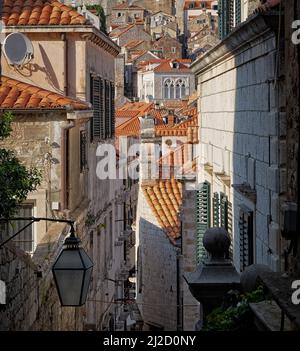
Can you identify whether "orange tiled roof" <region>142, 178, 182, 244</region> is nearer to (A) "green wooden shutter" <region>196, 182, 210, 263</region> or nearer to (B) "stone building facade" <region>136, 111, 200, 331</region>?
(B) "stone building facade" <region>136, 111, 200, 331</region>

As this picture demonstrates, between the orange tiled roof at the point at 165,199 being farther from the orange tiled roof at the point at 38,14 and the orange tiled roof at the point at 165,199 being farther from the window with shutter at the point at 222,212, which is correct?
the window with shutter at the point at 222,212

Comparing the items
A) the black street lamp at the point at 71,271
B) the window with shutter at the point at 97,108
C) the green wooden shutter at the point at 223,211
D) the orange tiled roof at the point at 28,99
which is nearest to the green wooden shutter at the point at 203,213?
the green wooden shutter at the point at 223,211

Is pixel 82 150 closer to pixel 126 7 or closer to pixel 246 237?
pixel 246 237

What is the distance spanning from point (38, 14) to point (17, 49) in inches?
65.4

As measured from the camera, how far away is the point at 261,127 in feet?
38.6

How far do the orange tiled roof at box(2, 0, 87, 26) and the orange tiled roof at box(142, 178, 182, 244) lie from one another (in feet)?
23.3

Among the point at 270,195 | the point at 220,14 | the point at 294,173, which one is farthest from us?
the point at 220,14

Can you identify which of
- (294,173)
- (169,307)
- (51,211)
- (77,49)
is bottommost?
(169,307)

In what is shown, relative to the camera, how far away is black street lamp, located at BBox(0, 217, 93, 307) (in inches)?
339

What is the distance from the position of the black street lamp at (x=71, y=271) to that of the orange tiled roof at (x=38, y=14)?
12.2m

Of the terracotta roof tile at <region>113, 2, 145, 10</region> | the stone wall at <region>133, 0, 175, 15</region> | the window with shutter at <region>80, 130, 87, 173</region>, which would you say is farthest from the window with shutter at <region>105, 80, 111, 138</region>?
the stone wall at <region>133, 0, 175, 15</region>
